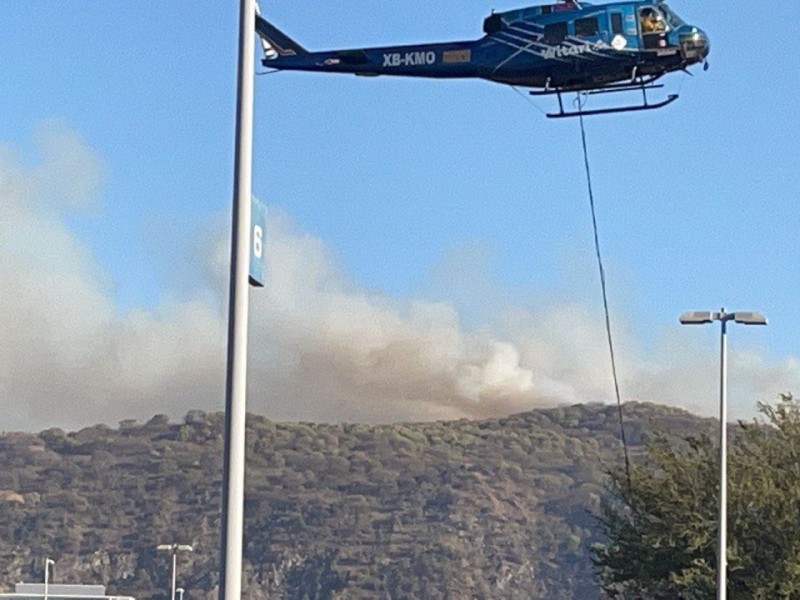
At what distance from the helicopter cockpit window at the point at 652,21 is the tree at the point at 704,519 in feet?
57.3

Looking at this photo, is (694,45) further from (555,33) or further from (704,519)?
(704,519)

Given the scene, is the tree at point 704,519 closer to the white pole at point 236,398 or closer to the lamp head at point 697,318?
the lamp head at point 697,318

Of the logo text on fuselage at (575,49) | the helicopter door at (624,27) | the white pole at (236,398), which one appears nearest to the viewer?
the white pole at (236,398)

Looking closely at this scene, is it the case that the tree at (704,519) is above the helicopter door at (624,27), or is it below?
below

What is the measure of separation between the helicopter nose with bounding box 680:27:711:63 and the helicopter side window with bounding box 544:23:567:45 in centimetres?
241

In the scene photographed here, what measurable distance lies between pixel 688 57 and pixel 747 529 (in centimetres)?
1838

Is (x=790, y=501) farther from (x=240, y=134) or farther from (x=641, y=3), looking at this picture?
(x=240, y=134)

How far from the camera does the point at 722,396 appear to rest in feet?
144

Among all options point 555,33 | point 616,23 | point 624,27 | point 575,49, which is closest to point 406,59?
point 555,33

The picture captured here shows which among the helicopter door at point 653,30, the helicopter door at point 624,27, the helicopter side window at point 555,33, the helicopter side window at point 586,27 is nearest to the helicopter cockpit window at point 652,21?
the helicopter door at point 653,30

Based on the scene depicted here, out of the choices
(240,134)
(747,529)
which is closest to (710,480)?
(747,529)

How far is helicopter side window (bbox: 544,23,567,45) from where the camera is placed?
1505 inches

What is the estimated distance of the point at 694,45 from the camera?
127 ft

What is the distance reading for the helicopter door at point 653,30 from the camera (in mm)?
38062
